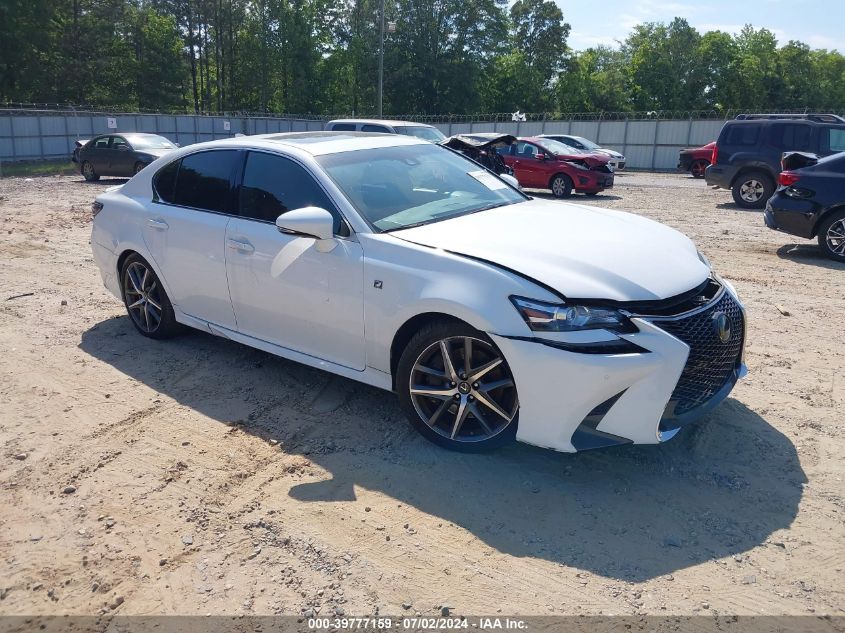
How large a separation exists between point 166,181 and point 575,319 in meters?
3.72

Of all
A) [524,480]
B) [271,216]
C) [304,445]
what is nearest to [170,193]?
[271,216]

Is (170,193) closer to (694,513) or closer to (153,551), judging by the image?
(153,551)

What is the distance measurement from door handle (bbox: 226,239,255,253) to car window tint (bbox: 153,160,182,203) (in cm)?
103

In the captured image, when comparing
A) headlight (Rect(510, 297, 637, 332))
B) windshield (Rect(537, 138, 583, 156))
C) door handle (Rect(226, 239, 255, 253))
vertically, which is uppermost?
windshield (Rect(537, 138, 583, 156))

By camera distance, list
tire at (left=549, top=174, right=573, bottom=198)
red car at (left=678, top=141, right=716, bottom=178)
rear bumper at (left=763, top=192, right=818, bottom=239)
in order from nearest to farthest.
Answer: rear bumper at (left=763, top=192, right=818, bottom=239) → tire at (left=549, top=174, right=573, bottom=198) → red car at (left=678, top=141, right=716, bottom=178)

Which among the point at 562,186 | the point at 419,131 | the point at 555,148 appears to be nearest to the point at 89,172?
the point at 419,131

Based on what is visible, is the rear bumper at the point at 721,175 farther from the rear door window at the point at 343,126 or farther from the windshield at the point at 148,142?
the windshield at the point at 148,142

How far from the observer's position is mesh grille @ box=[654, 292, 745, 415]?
3344mm

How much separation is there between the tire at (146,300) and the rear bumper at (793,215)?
26.5 ft

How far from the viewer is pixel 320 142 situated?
4.78m

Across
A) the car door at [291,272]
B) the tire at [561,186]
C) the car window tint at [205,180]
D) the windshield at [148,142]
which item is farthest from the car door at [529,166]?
the car door at [291,272]

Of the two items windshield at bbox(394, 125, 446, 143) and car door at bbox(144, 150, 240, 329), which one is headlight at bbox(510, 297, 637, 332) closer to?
car door at bbox(144, 150, 240, 329)

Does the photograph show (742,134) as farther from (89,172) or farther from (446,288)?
(89,172)

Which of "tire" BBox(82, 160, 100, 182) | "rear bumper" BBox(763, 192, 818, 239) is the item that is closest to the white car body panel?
"rear bumper" BBox(763, 192, 818, 239)
